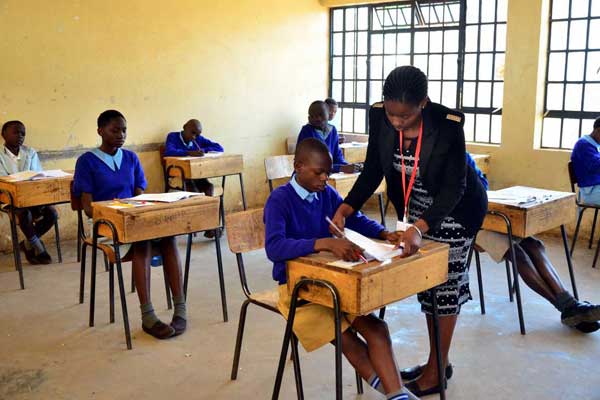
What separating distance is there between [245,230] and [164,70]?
420cm

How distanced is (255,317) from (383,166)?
1.60 meters

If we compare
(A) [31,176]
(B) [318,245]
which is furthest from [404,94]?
(A) [31,176]

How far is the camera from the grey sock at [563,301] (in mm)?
3701

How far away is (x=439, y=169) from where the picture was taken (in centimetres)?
256

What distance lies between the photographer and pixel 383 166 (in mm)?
2713

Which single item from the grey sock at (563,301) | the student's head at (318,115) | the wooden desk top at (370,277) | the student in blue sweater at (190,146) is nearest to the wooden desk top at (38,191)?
the student in blue sweater at (190,146)

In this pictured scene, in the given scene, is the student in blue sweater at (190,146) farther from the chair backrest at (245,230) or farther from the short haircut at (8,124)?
the chair backrest at (245,230)

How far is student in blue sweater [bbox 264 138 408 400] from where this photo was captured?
236 centimetres

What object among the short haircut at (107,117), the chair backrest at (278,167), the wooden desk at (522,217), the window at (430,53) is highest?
the window at (430,53)

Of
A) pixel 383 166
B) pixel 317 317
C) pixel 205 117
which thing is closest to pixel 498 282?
pixel 383 166

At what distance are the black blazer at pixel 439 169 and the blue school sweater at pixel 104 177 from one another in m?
1.88

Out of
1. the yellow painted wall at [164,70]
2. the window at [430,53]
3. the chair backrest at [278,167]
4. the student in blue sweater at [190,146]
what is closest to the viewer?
the chair backrest at [278,167]

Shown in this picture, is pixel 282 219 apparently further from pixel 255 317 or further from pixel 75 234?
pixel 75 234

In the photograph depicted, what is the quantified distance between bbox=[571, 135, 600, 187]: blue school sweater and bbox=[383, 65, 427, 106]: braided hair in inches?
123
